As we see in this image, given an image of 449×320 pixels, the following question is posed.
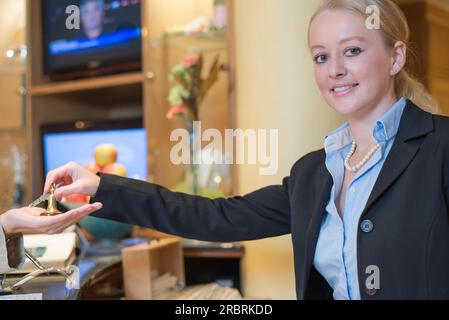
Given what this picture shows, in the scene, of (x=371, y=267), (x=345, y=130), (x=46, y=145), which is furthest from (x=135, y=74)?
(x=371, y=267)

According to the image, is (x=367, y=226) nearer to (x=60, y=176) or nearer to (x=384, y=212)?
(x=384, y=212)

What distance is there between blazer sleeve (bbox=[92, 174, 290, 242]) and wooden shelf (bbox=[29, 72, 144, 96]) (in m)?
0.86

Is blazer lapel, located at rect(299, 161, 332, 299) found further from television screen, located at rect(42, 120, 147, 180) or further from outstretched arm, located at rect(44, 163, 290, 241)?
television screen, located at rect(42, 120, 147, 180)

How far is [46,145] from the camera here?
65.2 inches

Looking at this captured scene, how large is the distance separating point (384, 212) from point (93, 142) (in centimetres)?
114

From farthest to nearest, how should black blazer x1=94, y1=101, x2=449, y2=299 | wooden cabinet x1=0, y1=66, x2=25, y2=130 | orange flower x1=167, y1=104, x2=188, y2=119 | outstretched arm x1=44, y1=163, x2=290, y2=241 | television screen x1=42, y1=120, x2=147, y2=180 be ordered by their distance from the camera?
wooden cabinet x1=0, y1=66, x2=25, y2=130, television screen x1=42, y1=120, x2=147, y2=180, orange flower x1=167, y1=104, x2=188, y2=119, outstretched arm x1=44, y1=163, x2=290, y2=241, black blazer x1=94, y1=101, x2=449, y2=299

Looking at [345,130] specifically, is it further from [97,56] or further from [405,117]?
[97,56]

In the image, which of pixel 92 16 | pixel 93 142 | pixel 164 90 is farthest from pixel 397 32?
pixel 93 142

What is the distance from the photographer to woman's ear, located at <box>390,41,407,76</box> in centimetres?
60

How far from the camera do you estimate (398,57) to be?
61 centimetres

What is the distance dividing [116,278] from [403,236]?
708mm

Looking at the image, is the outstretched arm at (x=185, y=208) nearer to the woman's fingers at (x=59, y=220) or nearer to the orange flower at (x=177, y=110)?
the woman's fingers at (x=59, y=220)

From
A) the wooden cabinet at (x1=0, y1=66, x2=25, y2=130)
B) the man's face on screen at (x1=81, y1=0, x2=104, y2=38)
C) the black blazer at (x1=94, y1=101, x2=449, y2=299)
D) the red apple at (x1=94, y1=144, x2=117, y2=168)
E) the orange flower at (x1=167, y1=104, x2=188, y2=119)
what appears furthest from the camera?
the wooden cabinet at (x1=0, y1=66, x2=25, y2=130)

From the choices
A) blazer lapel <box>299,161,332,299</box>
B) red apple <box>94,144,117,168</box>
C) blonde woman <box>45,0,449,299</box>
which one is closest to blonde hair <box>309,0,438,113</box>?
blonde woman <box>45,0,449,299</box>
